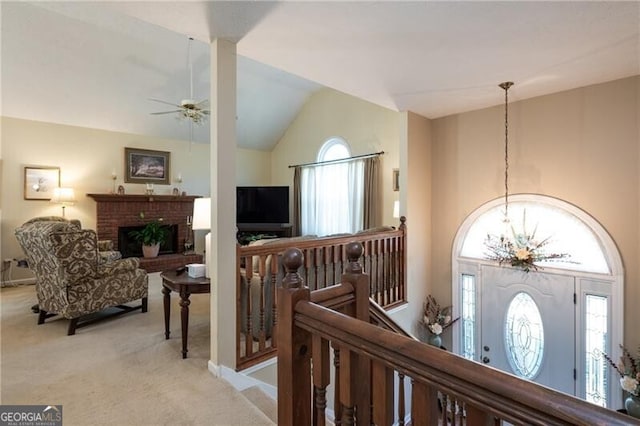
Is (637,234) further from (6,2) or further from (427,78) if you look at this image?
(6,2)

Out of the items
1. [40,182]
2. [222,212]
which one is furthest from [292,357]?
[40,182]

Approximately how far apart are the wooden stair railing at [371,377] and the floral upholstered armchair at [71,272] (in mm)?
2704

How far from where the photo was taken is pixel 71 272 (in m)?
2.86

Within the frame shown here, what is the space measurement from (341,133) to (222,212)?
447cm

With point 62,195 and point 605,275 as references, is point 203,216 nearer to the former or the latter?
point 605,275

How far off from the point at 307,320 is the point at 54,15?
521 centimetres

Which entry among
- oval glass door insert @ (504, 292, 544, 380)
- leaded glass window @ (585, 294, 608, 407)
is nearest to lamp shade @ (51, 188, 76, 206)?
oval glass door insert @ (504, 292, 544, 380)

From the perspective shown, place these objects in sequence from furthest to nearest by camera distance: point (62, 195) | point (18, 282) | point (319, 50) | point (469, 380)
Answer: point (62, 195)
point (18, 282)
point (319, 50)
point (469, 380)

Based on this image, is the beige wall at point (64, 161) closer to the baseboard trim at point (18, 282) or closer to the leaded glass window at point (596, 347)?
the baseboard trim at point (18, 282)

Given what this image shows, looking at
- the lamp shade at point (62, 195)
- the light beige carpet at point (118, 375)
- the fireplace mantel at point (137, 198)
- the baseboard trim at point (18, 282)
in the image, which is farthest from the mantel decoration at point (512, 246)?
the baseboard trim at point (18, 282)

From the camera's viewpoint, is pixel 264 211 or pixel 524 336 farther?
pixel 264 211

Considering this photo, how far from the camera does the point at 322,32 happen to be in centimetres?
238

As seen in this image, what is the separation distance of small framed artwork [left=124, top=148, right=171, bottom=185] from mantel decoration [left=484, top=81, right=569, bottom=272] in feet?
19.5

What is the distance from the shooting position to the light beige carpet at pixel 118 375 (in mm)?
1852
